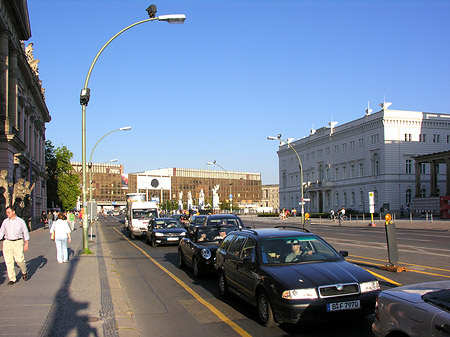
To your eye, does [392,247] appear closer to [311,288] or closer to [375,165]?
[311,288]

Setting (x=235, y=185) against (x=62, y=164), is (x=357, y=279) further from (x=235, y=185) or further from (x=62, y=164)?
(x=235, y=185)

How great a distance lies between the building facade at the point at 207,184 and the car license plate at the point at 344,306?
152 m

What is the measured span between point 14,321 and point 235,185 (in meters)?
163

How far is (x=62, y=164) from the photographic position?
77.7m

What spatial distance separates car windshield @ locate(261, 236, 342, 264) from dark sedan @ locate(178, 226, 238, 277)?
4281mm

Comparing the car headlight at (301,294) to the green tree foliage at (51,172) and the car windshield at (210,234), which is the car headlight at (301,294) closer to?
the car windshield at (210,234)

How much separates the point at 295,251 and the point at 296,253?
5cm

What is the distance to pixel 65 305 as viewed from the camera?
8266mm

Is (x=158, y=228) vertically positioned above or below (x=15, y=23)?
below

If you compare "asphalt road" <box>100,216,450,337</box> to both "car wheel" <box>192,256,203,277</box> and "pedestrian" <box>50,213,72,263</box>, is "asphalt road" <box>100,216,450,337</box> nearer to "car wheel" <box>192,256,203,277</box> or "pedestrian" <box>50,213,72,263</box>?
"car wheel" <box>192,256,203,277</box>

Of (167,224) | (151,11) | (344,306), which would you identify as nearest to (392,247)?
(344,306)

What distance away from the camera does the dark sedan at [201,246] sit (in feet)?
39.3

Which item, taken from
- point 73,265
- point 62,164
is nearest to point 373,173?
point 62,164

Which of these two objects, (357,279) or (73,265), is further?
(73,265)
